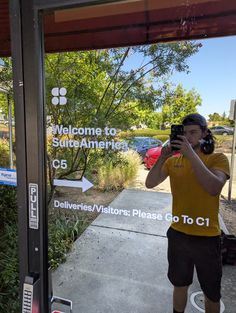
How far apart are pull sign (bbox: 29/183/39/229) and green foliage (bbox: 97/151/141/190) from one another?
12.0 inches

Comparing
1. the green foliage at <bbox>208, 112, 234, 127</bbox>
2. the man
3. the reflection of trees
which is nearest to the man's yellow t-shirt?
the man

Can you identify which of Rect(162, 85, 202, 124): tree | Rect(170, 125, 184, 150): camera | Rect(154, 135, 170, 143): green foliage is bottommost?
Rect(154, 135, 170, 143): green foliage

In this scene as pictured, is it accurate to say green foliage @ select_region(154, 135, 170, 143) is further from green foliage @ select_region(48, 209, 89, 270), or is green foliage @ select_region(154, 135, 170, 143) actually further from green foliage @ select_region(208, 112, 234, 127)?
green foliage @ select_region(48, 209, 89, 270)

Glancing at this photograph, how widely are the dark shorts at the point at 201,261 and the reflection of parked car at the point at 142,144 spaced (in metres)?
0.48

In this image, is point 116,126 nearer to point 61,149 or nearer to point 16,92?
point 61,149

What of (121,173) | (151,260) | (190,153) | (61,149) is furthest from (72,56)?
(151,260)

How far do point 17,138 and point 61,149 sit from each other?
0.60ft

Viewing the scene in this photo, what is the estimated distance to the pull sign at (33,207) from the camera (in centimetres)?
109

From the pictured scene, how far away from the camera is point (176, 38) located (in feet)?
4.13

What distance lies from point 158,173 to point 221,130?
1.03ft

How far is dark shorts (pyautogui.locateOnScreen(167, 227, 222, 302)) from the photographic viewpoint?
4.68 ft

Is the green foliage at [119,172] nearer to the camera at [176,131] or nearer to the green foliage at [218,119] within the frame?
the camera at [176,131]

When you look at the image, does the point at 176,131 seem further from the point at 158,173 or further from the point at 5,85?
the point at 5,85

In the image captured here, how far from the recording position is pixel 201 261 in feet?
4.92
